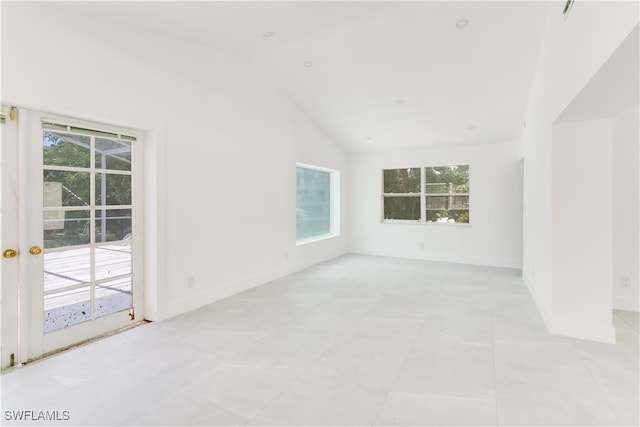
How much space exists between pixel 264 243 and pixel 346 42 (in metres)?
2.81

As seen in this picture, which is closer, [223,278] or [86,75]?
[86,75]

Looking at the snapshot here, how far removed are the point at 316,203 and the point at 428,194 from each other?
2341 millimetres

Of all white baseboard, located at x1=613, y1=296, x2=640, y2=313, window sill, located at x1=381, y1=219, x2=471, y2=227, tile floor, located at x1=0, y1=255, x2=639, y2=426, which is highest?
window sill, located at x1=381, y1=219, x2=471, y2=227

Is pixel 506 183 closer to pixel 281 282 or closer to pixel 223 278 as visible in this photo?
pixel 281 282

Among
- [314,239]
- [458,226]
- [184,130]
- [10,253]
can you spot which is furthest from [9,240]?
[458,226]

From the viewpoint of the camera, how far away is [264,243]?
4766 mm

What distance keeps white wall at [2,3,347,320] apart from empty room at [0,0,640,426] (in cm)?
2

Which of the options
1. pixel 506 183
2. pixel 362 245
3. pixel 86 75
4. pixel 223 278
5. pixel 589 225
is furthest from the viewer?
pixel 362 245

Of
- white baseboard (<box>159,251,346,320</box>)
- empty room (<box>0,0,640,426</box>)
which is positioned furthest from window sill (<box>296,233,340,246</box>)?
empty room (<box>0,0,640,426</box>)

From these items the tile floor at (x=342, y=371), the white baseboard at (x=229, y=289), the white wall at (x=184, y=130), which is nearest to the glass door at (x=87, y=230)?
the white wall at (x=184, y=130)

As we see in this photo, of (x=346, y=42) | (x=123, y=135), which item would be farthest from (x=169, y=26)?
(x=346, y=42)

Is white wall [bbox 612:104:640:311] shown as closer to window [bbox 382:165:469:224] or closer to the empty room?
the empty room

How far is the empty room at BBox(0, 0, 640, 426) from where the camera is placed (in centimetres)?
205

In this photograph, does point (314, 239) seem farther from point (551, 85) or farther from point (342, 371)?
point (551, 85)
